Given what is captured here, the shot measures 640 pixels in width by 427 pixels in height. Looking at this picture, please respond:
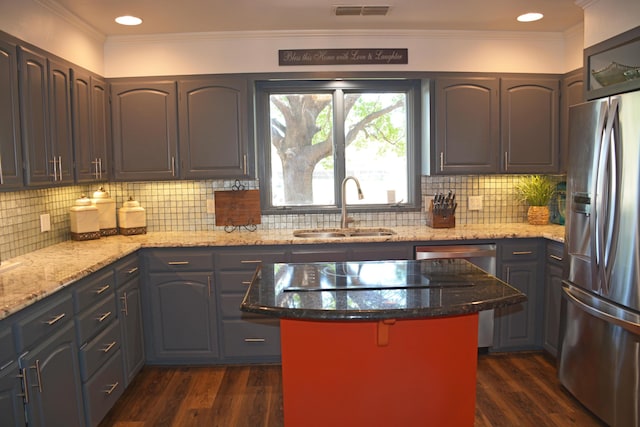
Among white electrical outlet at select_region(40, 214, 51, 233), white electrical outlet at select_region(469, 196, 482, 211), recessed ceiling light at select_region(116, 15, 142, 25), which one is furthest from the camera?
white electrical outlet at select_region(469, 196, 482, 211)

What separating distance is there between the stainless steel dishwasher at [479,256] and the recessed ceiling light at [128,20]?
2.50 m

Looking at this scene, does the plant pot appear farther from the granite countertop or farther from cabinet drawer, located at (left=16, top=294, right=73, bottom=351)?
cabinet drawer, located at (left=16, top=294, right=73, bottom=351)

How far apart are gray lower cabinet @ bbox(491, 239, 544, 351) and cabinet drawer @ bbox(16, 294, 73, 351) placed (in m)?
2.78

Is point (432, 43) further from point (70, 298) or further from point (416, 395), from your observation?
point (70, 298)

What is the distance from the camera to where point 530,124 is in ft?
12.1

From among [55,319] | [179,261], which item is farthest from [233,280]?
[55,319]

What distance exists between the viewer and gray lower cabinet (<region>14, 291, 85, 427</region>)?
1.93 m

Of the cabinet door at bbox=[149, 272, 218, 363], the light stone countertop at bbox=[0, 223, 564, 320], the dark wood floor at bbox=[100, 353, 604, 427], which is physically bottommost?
the dark wood floor at bbox=[100, 353, 604, 427]

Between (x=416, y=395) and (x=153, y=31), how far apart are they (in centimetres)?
307

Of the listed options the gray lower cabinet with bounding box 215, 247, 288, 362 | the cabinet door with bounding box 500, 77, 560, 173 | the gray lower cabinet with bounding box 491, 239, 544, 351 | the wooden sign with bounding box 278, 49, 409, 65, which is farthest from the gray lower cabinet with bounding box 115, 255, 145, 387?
the cabinet door with bounding box 500, 77, 560, 173

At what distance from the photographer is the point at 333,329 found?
1.87 m

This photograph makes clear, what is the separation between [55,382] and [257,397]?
4.02 feet

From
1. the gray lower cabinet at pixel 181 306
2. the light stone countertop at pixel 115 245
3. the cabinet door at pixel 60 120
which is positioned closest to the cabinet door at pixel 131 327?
the gray lower cabinet at pixel 181 306

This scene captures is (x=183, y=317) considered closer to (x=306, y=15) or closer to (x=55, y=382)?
(x=55, y=382)
